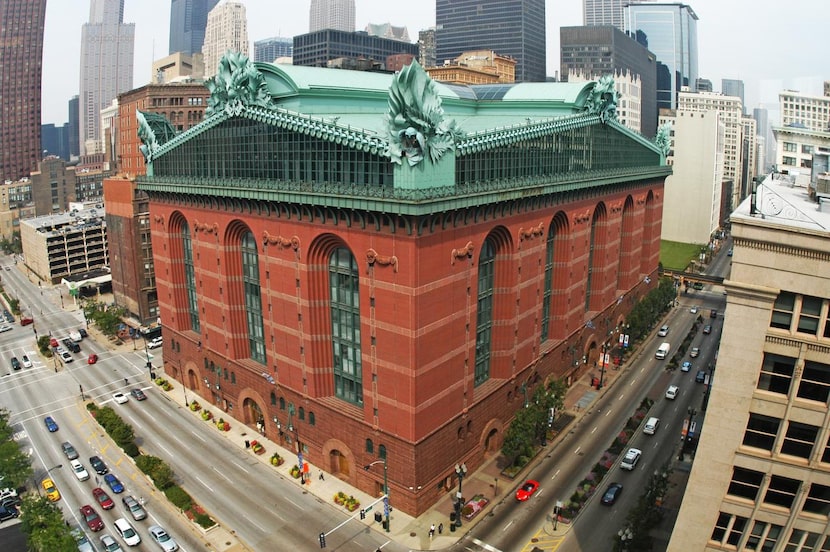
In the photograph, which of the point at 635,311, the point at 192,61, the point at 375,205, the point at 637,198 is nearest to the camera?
the point at 375,205

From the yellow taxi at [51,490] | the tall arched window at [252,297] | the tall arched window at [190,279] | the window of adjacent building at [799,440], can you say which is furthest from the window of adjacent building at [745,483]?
the tall arched window at [190,279]

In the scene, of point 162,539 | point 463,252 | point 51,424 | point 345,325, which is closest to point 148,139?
point 51,424

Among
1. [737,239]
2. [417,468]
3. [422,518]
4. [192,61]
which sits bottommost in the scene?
[422,518]

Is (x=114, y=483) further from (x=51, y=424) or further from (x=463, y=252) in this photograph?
(x=463, y=252)

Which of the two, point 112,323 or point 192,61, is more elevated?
point 192,61

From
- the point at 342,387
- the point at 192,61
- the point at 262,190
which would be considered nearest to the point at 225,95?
the point at 262,190

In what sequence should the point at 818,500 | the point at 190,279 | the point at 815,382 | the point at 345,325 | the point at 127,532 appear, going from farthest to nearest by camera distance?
the point at 190,279 → the point at 345,325 → the point at 127,532 → the point at 818,500 → the point at 815,382

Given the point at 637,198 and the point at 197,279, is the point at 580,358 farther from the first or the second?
the point at 197,279
